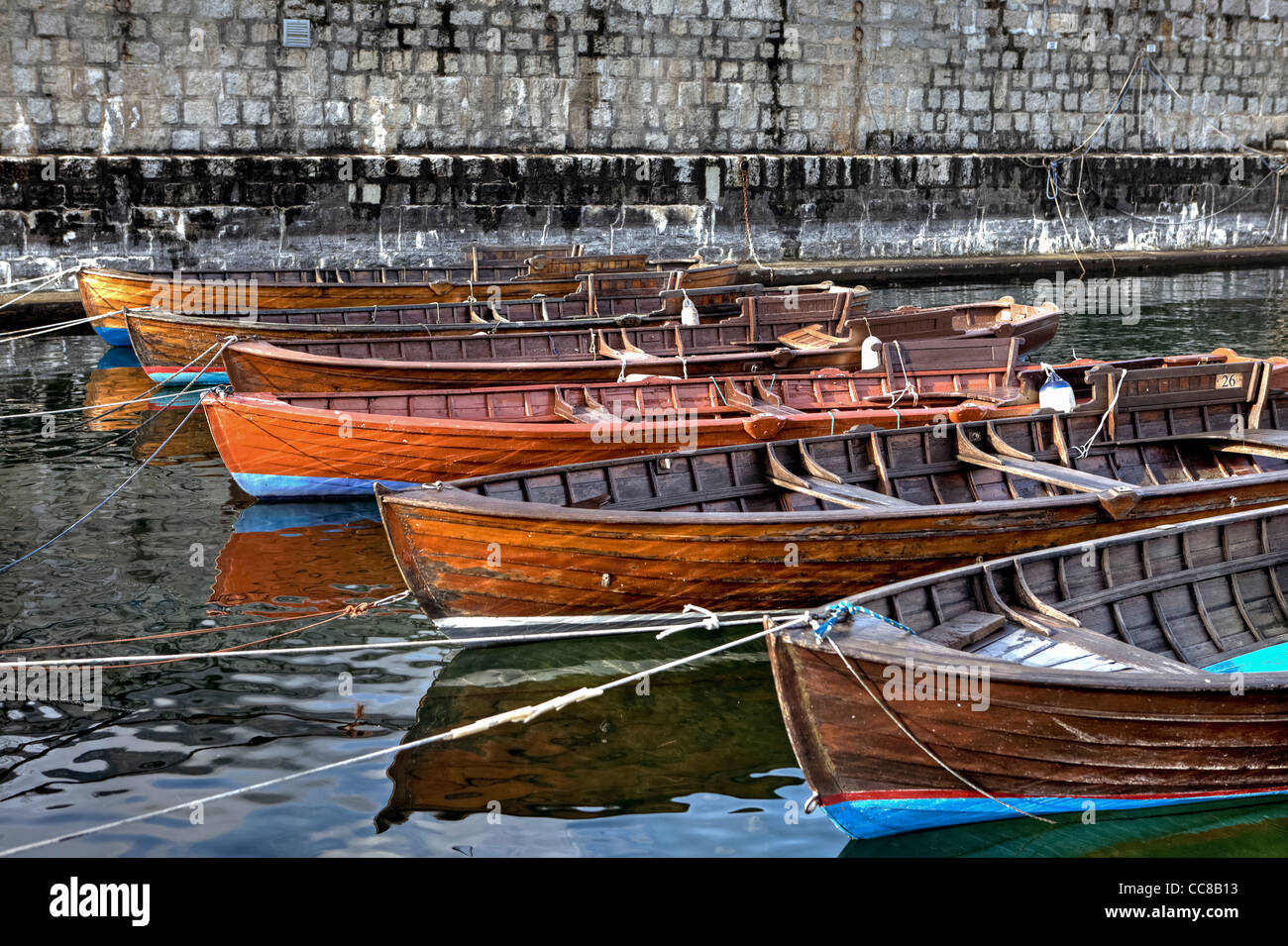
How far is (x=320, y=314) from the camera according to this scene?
1304cm

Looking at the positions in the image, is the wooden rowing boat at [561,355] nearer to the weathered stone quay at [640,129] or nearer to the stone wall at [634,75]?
the weathered stone quay at [640,129]

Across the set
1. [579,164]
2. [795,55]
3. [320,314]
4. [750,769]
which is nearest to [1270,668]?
[750,769]

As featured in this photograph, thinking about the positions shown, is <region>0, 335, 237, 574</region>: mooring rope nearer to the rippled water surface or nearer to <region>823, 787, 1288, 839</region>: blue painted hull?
the rippled water surface

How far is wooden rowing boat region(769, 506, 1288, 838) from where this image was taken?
457 centimetres

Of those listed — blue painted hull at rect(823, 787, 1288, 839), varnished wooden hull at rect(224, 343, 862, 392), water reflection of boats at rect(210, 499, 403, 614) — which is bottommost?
blue painted hull at rect(823, 787, 1288, 839)

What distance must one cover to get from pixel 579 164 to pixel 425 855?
49.5 ft

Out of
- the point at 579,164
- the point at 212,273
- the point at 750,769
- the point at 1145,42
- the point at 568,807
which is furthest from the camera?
the point at 1145,42

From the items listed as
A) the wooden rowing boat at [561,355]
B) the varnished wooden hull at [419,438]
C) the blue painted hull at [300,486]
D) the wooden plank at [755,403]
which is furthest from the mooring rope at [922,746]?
the wooden rowing boat at [561,355]

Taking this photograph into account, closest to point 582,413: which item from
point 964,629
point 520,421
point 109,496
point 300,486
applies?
point 520,421

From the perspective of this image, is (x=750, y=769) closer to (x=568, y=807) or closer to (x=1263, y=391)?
(x=568, y=807)

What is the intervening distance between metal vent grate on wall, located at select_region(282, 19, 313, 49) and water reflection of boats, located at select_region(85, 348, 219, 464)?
5.17 metres

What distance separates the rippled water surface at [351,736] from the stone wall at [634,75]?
9.09m

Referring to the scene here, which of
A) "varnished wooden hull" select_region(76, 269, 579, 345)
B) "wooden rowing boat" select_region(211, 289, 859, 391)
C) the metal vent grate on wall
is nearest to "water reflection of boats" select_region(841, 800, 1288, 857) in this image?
"wooden rowing boat" select_region(211, 289, 859, 391)

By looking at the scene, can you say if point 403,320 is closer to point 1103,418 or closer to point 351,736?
point 1103,418
